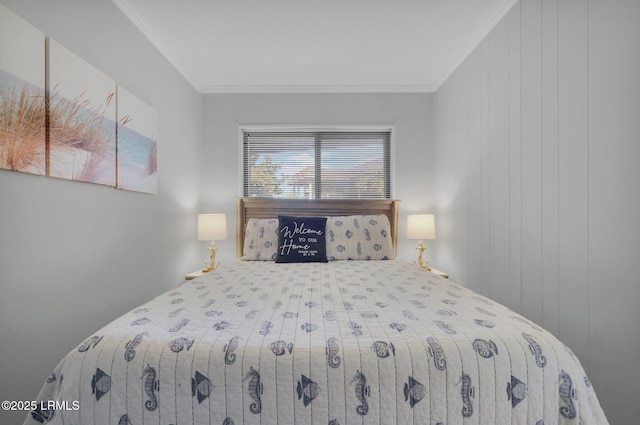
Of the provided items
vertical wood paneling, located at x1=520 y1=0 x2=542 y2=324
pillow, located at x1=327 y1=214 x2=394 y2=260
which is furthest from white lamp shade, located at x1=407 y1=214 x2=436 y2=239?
vertical wood paneling, located at x1=520 y1=0 x2=542 y2=324

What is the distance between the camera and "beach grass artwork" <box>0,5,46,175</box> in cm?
117

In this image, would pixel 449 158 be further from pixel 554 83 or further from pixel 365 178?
pixel 554 83

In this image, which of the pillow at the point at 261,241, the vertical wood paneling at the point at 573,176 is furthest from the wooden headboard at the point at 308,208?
the vertical wood paneling at the point at 573,176

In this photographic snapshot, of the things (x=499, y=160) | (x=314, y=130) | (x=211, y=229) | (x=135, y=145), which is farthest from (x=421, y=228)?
(x=135, y=145)

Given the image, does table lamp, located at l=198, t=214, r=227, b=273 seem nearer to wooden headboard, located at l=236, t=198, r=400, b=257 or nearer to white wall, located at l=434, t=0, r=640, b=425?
wooden headboard, located at l=236, t=198, r=400, b=257

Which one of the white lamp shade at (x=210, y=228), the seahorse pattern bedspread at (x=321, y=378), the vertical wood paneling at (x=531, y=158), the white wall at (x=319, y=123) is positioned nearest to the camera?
the seahorse pattern bedspread at (x=321, y=378)

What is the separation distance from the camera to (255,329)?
94cm

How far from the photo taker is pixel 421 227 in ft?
9.41

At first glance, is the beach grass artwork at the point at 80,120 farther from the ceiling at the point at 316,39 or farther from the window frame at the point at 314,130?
the window frame at the point at 314,130

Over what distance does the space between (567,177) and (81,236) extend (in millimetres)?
2594

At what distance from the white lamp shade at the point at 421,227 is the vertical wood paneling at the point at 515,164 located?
963 mm

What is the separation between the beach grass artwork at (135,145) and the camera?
1.86 metres

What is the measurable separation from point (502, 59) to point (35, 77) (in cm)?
268

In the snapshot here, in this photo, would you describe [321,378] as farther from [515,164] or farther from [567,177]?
[515,164]
